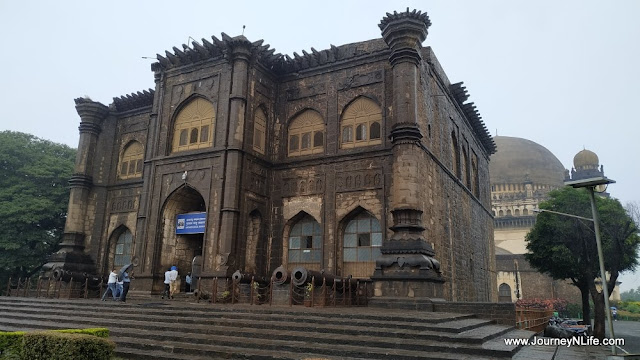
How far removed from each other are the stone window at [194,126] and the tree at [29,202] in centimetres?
1021

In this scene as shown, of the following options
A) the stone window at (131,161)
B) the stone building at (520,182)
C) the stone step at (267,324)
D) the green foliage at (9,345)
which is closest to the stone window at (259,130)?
the stone window at (131,161)

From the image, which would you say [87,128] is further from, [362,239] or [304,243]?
[362,239]

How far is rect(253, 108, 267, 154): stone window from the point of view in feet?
59.2

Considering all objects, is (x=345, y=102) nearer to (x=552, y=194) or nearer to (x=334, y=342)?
(x=334, y=342)

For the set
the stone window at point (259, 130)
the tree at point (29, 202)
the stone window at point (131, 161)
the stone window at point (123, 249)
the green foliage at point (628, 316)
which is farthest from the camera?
the green foliage at point (628, 316)

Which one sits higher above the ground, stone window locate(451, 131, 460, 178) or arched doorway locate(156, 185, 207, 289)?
stone window locate(451, 131, 460, 178)

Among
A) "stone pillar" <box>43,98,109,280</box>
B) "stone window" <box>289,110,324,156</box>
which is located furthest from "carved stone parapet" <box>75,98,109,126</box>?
"stone window" <box>289,110,324,156</box>

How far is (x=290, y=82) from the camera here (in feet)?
63.4

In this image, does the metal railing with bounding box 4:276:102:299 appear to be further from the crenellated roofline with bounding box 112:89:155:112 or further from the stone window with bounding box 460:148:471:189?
the stone window with bounding box 460:148:471:189

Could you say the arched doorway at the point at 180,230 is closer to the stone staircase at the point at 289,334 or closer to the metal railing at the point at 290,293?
the metal railing at the point at 290,293

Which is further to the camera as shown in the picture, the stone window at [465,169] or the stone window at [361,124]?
the stone window at [465,169]

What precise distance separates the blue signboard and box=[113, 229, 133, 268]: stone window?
4487 mm

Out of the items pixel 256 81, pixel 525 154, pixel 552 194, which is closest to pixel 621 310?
pixel 525 154

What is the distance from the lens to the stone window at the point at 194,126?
18.2 meters
